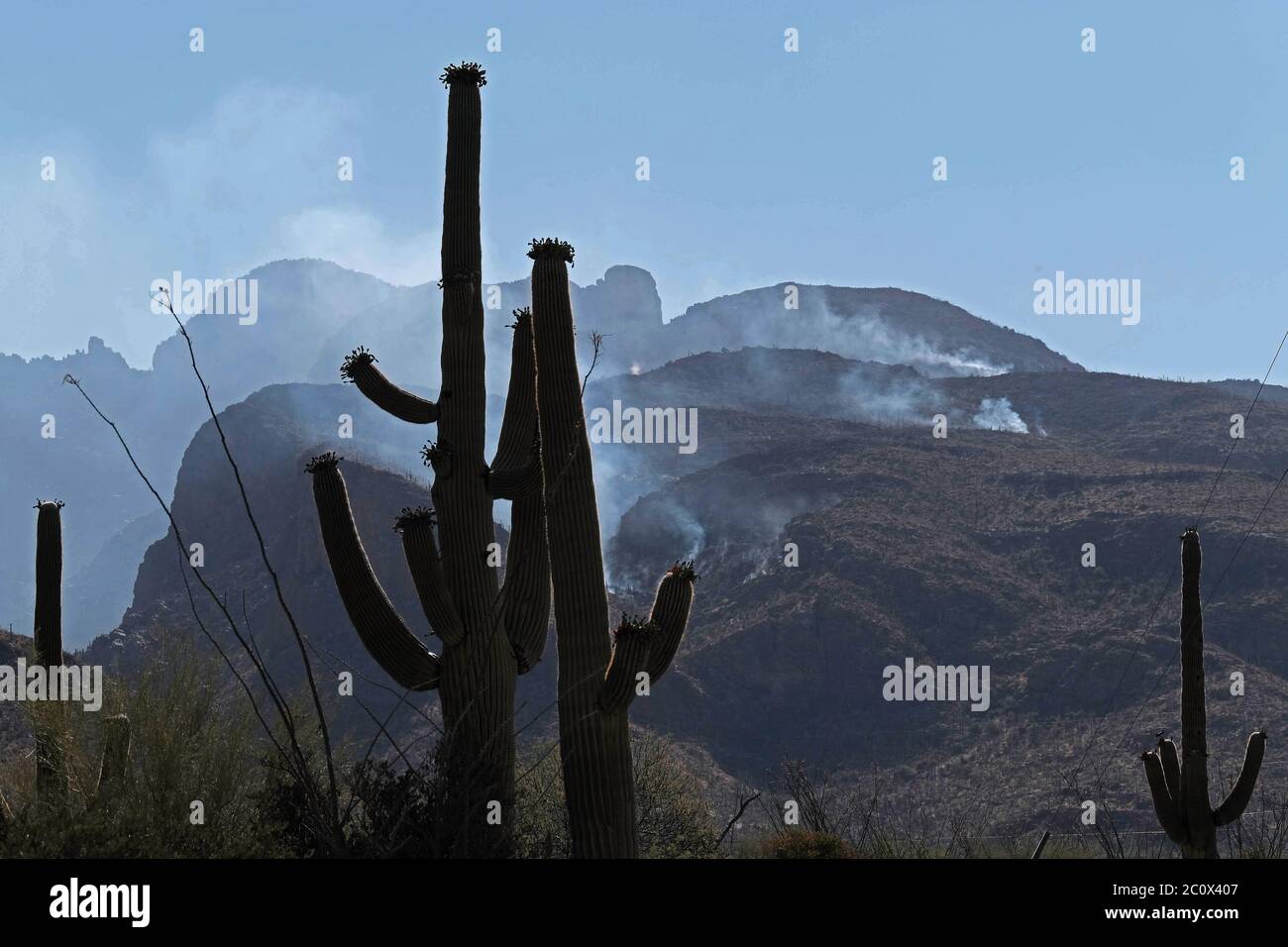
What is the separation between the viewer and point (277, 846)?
462 inches

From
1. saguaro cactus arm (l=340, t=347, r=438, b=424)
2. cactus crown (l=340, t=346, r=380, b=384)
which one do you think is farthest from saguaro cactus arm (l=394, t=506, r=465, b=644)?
cactus crown (l=340, t=346, r=380, b=384)

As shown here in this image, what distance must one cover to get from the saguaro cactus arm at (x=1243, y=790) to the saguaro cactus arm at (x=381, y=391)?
7.67 metres

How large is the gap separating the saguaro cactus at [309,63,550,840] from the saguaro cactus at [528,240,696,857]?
1.15m

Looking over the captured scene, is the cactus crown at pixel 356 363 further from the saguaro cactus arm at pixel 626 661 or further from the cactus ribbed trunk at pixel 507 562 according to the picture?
the saguaro cactus arm at pixel 626 661

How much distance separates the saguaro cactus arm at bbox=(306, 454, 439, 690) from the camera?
40.8ft

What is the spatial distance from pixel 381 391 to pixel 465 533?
4.97ft

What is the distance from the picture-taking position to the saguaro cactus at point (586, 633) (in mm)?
11055

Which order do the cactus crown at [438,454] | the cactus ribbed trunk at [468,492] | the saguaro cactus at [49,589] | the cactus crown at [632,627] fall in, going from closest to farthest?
the cactus crown at [632,627]
the cactus ribbed trunk at [468,492]
the cactus crown at [438,454]
the saguaro cactus at [49,589]

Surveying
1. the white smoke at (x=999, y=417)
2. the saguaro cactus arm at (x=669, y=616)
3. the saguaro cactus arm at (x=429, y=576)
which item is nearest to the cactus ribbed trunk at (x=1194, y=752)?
the saguaro cactus arm at (x=669, y=616)

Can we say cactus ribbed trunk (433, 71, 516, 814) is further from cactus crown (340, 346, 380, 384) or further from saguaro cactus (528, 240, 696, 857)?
saguaro cactus (528, 240, 696, 857)

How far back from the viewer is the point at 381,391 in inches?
534
